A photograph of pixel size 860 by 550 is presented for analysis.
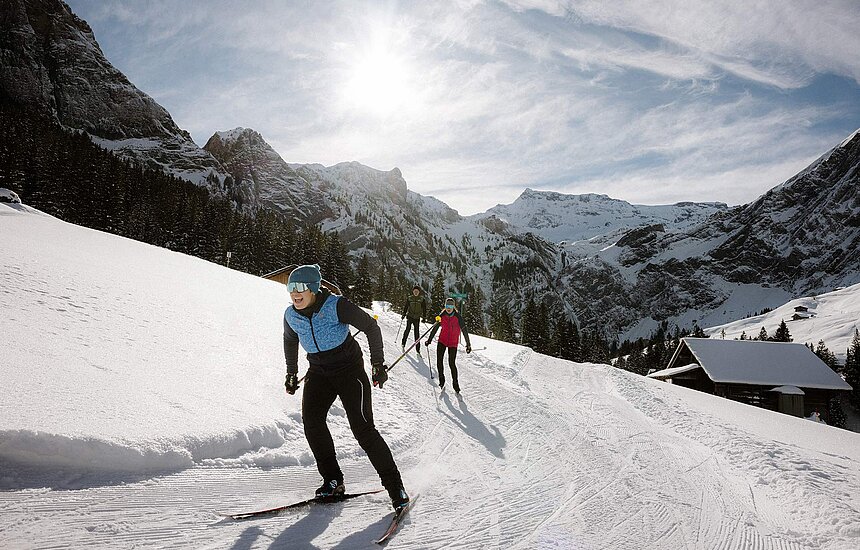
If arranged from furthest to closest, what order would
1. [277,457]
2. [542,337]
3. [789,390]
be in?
[542,337] < [789,390] < [277,457]

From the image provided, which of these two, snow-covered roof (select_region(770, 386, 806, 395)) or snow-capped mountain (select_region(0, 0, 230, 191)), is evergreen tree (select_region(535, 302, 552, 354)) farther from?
snow-capped mountain (select_region(0, 0, 230, 191))

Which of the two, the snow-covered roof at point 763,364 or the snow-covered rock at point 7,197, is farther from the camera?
the snow-covered roof at point 763,364

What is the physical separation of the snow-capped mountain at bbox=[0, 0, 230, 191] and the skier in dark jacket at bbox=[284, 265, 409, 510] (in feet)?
527

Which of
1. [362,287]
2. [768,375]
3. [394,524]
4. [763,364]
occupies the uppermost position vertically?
[362,287]

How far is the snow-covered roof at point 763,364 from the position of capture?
1449 inches

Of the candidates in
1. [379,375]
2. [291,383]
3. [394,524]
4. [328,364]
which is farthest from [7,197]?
[394,524]

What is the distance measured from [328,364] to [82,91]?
18749 centimetres

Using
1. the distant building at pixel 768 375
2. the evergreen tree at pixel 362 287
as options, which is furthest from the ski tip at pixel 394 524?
the evergreen tree at pixel 362 287

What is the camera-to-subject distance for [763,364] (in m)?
38.8

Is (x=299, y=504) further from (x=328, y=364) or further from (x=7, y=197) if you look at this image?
(x=7, y=197)

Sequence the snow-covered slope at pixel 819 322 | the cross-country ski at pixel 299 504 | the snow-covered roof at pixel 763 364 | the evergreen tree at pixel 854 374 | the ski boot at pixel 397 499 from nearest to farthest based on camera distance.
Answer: the cross-country ski at pixel 299 504, the ski boot at pixel 397 499, the snow-covered roof at pixel 763 364, the evergreen tree at pixel 854 374, the snow-covered slope at pixel 819 322

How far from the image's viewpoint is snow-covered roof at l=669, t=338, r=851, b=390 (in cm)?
3681

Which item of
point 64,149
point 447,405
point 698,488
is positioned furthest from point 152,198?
point 698,488

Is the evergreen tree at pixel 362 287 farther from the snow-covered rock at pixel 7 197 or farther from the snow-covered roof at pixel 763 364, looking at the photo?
the snow-covered roof at pixel 763 364
